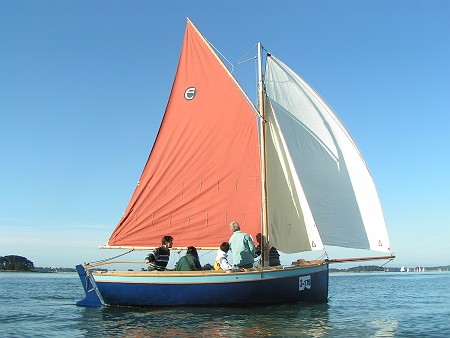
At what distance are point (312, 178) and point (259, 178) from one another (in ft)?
7.01

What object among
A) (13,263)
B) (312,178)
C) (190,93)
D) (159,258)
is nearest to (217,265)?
(159,258)

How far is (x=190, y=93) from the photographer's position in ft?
72.3

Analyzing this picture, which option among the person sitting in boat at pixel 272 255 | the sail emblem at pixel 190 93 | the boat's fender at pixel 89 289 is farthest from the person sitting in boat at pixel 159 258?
Result: the sail emblem at pixel 190 93

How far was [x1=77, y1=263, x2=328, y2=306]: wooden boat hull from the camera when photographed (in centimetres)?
1733

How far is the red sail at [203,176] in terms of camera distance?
66.9 feet

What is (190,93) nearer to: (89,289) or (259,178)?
(259,178)

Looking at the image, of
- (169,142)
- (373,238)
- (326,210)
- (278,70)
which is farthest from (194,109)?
(373,238)

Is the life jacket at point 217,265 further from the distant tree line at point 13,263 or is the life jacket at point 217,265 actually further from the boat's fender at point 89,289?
the distant tree line at point 13,263

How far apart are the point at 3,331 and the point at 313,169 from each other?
12632 millimetres

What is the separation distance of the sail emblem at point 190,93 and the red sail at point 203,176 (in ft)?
0.32

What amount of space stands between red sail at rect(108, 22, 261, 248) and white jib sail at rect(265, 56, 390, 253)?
89cm

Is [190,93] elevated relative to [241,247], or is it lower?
elevated

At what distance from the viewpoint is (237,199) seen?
20.4 metres

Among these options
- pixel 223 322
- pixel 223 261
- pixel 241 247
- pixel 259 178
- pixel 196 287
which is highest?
pixel 259 178
